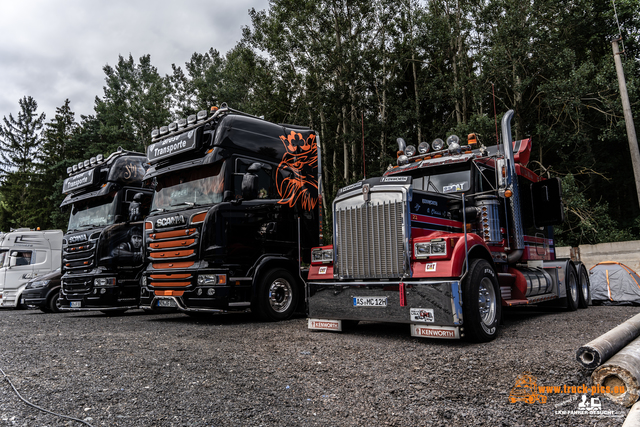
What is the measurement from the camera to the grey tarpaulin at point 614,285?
11.0m

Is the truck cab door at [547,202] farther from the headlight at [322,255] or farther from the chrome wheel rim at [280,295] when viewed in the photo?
the chrome wheel rim at [280,295]

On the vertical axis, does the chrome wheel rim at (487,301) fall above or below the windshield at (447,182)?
below

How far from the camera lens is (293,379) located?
408 centimetres

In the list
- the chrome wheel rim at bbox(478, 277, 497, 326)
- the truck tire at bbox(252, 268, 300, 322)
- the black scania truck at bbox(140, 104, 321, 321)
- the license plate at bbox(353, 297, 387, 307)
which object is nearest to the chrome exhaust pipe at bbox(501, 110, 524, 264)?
the chrome wheel rim at bbox(478, 277, 497, 326)

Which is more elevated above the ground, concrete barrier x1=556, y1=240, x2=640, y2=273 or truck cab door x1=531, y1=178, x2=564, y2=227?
truck cab door x1=531, y1=178, x2=564, y2=227

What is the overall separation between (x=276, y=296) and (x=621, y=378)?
6.16 meters

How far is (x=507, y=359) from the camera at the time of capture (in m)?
4.56

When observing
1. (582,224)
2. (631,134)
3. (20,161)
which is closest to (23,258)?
(631,134)

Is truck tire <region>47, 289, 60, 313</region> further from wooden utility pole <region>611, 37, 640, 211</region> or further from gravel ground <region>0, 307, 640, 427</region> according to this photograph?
wooden utility pole <region>611, 37, 640, 211</region>

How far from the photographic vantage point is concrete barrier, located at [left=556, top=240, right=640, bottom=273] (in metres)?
13.5

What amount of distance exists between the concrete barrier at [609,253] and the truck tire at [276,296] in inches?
358

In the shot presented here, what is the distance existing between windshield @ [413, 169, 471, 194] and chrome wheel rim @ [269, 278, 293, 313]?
322 cm

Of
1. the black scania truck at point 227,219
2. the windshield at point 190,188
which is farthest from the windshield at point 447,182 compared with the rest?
the windshield at point 190,188

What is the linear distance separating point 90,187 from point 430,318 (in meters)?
9.44
